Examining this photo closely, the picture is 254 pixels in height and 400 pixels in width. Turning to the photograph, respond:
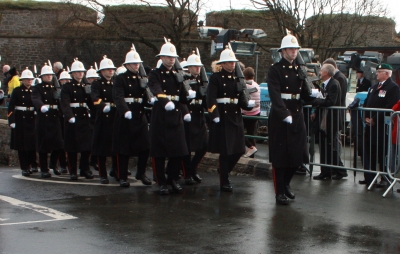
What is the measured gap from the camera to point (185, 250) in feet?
23.1

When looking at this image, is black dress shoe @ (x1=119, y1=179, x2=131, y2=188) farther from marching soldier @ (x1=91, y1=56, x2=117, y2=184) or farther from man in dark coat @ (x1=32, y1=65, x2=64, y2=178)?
man in dark coat @ (x1=32, y1=65, x2=64, y2=178)

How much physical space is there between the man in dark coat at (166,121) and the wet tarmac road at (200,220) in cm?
44

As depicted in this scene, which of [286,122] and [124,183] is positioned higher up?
[286,122]

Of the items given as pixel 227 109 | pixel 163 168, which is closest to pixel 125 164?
pixel 163 168

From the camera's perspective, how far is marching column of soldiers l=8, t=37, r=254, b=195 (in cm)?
1049

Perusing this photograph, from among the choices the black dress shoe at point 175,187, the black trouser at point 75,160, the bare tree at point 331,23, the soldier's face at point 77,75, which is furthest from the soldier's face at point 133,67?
the bare tree at point 331,23

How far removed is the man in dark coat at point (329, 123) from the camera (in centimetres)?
1177

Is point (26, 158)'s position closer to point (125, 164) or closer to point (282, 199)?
point (125, 164)

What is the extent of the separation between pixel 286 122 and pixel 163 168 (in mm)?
2040

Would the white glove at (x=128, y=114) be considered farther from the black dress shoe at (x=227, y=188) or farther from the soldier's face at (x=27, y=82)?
the soldier's face at (x=27, y=82)

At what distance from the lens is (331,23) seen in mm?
40812

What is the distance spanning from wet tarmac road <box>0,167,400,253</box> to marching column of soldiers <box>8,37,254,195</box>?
541mm

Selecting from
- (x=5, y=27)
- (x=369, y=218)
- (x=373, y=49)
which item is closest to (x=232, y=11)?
(x=5, y=27)

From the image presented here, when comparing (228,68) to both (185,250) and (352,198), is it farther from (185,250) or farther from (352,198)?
(185,250)
